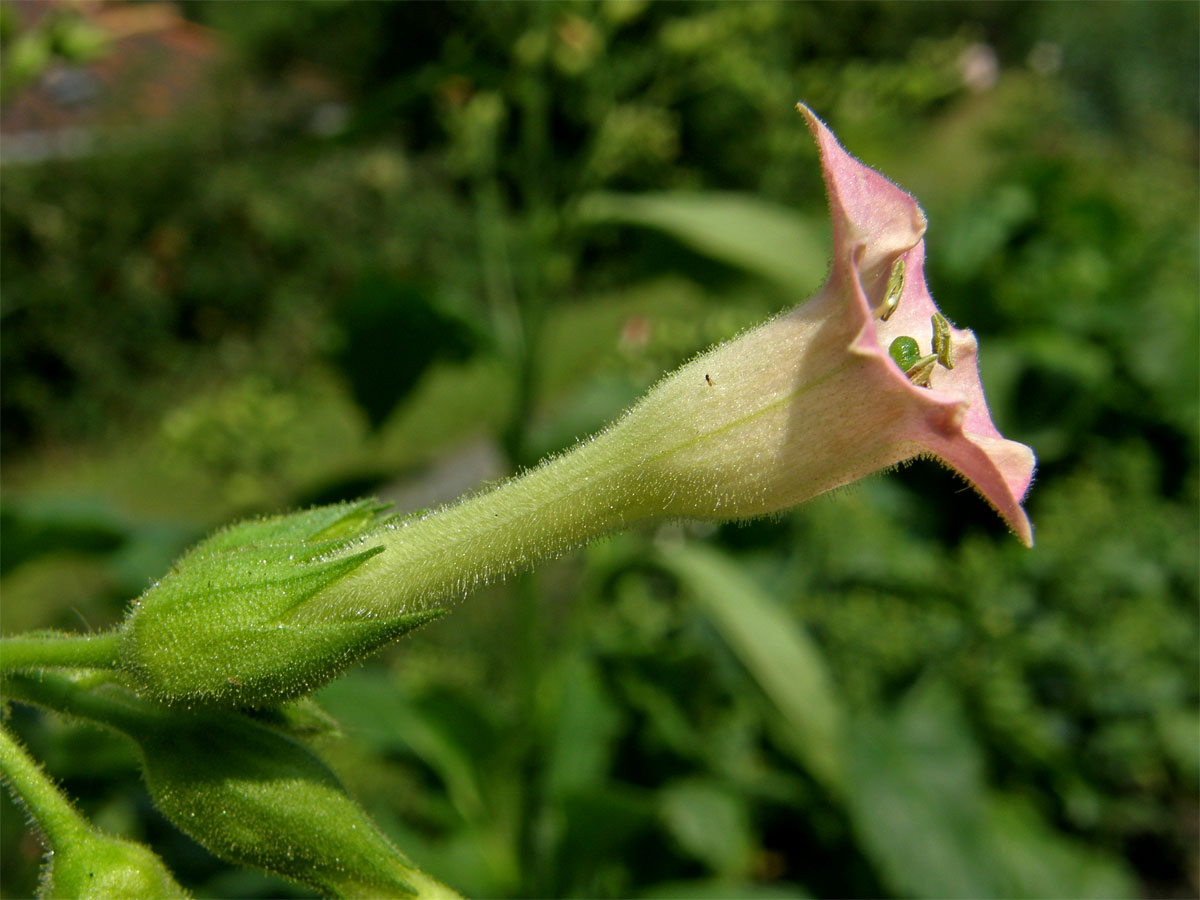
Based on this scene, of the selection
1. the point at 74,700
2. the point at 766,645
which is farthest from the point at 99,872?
the point at 766,645

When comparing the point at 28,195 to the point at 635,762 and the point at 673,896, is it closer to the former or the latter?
the point at 635,762

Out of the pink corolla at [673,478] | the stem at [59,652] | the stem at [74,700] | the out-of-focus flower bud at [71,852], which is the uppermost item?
the pink corolla at [673,478]

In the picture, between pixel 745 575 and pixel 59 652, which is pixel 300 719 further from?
pixel 745 575

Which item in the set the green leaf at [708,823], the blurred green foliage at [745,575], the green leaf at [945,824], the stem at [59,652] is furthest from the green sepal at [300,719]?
the green leaf at [708,823]

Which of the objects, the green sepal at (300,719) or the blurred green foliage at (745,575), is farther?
the blurred green foliage at (745,575)

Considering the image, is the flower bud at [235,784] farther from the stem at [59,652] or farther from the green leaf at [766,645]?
the green leaf at [766,645]

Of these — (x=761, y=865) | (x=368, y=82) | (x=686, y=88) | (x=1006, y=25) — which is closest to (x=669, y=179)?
(x=686, y=88)
